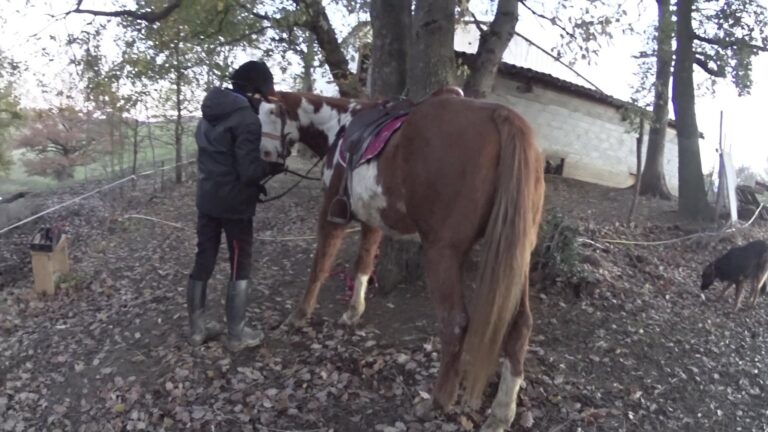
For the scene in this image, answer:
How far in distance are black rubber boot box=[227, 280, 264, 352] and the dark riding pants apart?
0.09m

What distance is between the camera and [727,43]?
10281mm

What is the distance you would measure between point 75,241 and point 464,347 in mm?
7459

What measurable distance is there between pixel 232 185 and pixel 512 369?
2.17 metres

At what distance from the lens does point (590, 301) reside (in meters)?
4.61

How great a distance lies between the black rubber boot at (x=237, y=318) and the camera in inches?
154

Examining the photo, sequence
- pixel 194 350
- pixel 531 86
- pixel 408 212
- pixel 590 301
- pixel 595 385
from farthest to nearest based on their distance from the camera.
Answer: pixel 531 86 < pixel 590 301 < pixel 194 350 < pixel 595 385 < pixel 408 212

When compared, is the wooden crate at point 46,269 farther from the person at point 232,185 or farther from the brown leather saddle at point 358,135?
the brown leather saddle at point 358,135

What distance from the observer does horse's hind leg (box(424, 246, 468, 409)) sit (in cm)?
291

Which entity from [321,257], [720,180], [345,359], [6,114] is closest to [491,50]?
[321,257]

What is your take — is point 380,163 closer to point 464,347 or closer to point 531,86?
point 464,347

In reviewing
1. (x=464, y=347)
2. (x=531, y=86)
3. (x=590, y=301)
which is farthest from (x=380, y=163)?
(x=531, y=86)

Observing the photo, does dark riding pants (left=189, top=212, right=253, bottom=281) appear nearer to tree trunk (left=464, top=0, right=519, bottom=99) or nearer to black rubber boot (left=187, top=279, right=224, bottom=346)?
black rubber boot (left=187, top=279, right=224, bottom=346)

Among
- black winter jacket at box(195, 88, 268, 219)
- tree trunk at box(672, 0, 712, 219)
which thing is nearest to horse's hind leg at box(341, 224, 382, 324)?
black winter jacket at box(195, 88, 268, 219)

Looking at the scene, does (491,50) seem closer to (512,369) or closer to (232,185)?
(232,185)
